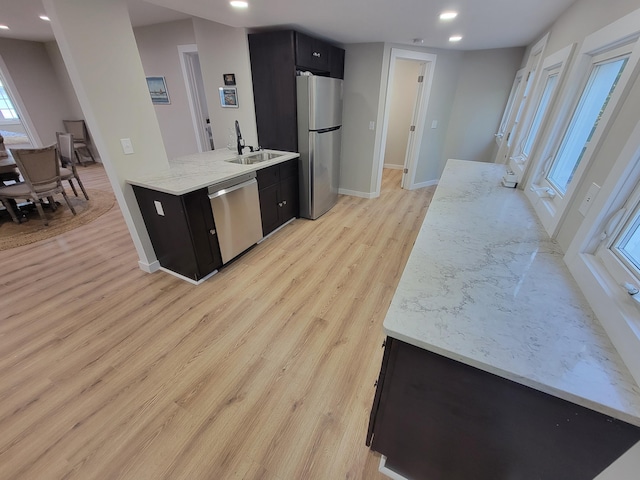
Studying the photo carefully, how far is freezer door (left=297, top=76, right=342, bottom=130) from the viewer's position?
9.51 feet

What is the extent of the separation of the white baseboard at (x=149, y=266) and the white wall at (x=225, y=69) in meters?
1.89

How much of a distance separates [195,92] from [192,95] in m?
0.08

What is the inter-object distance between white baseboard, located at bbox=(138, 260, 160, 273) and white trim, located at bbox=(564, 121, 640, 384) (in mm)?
3055

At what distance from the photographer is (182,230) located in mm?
2176

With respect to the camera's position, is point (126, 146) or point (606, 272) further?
point (126, 146)

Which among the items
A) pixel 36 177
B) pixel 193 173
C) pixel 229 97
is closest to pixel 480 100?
pixel 229 97

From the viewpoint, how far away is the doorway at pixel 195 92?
393cm

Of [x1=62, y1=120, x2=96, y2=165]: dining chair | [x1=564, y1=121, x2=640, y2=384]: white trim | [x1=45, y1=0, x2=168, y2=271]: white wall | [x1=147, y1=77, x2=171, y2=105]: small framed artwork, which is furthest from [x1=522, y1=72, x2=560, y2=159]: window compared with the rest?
[x1=62, y1=120, x2=96, y2=165]: dining chair

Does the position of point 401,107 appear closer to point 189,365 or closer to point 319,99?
point 319,99

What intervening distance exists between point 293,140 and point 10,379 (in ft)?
10.1

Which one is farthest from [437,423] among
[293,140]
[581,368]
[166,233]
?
[293,140]

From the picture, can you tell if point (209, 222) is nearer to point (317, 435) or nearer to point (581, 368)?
point (317, 435)

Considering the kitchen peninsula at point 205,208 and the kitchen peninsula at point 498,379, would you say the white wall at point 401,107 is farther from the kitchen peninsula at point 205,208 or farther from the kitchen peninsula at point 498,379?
the kitchen peninsula at point 498,379

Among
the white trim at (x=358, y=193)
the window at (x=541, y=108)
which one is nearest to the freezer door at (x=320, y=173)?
the white trim at (x=358, y=193)
